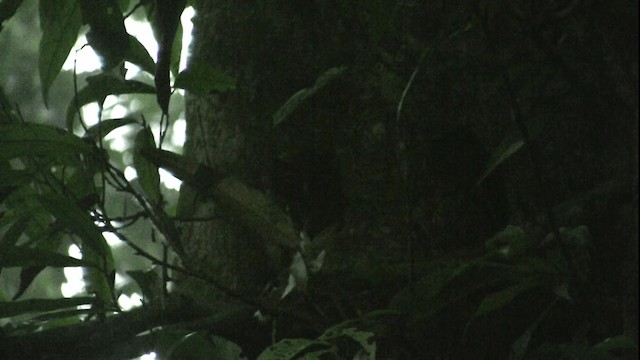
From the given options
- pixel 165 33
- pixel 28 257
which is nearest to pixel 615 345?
pixel 165 33

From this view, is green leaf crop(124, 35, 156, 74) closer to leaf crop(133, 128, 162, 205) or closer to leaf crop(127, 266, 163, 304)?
leaf crop(133, 128, 162, 205)

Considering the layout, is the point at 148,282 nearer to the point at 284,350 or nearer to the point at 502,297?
the point at 284,350

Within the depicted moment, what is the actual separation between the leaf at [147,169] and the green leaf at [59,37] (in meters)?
0.12

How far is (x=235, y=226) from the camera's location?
1188 mm

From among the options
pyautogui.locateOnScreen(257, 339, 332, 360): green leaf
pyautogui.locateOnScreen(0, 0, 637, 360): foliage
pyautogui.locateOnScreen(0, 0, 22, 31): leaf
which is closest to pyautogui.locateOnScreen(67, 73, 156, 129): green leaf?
pyautogui.locateOnScreen(0, 0, 637, 360): foliage

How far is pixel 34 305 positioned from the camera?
0.99 meters

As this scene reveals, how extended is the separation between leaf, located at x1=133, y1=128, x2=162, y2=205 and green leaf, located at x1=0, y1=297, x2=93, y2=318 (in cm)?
14

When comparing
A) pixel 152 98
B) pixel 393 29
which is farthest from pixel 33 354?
pixel 152 98

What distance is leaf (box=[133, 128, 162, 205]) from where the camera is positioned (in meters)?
1.10

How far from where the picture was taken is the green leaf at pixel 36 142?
1.00 m

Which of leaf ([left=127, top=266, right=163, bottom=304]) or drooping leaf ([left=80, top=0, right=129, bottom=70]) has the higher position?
drooping leaf ([left=80, top=0, right=129, bottom=70])

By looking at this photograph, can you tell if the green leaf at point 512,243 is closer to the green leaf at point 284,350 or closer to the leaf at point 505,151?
the leaf at point 505,151

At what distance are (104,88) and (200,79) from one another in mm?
104

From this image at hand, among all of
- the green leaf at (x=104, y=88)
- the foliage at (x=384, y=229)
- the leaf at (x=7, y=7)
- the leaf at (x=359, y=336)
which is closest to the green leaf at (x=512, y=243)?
the foliage at (x=384, y=229)
